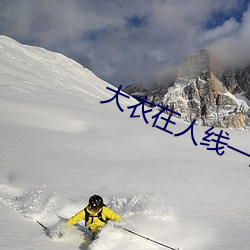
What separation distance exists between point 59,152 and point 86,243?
490 centimetres

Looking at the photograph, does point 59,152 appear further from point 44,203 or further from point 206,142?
point 206,142

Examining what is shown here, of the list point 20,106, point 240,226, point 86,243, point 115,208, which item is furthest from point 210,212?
point 20,106

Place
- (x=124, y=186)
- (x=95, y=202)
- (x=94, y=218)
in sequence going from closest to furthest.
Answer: (x=95, y=202)
(x=94, y=218)
(x=124, y=186)

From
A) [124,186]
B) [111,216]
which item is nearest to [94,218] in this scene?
[111,216]

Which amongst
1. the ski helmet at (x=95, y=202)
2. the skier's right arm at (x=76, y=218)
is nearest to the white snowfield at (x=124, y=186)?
the skier's right arm at (x=76, y=218)

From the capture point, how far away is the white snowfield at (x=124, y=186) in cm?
498

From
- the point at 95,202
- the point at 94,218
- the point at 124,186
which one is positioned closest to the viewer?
the point at 95,202

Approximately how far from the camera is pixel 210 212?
577cm

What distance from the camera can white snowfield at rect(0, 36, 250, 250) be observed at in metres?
4.98

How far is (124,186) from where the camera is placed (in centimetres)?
720

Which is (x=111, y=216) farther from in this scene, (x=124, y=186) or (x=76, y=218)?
(x=124, y=186)

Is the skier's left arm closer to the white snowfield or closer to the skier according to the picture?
the skier

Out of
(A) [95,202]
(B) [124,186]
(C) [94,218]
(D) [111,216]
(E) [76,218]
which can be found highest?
(B) [124,186]

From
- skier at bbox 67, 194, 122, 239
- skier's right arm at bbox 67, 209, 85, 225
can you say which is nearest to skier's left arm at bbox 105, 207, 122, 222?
skier at bbox 67, 194, 122, 239
